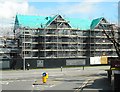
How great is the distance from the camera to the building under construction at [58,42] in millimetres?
82500

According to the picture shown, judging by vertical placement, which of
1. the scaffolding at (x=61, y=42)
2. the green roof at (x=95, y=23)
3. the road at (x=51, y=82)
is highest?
the green roof at (x=95, y=23)

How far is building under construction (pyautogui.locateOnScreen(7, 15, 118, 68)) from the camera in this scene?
82.5 m

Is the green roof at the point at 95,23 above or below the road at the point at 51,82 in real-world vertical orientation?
above

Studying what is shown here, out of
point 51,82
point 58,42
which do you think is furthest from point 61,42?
point 51,82

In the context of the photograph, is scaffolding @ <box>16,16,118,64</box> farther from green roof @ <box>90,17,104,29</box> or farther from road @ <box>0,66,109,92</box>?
road @ <box>0,66,109,92</box>

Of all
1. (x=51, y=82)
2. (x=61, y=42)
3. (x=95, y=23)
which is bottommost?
(x=51, y=82)

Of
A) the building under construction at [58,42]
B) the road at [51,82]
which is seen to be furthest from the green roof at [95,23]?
the road at [51,82]

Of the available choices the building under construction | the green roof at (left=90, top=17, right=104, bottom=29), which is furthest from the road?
the green roof at (left=90, top=17, right=104, bottom=29)

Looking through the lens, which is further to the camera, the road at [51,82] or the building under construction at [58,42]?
the building under construction at [58,42]

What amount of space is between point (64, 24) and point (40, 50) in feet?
35.8

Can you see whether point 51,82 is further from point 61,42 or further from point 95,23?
point 95,23

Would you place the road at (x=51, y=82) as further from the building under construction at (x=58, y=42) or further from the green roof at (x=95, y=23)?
the green roof at (x=95, y=23)

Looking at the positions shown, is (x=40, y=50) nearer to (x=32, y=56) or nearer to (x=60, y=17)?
(x=32, y=56)

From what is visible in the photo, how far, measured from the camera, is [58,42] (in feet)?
284
